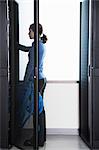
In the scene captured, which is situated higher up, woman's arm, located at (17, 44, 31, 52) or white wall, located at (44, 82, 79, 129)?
woman's arm, located at (17, 44, 31, 52)

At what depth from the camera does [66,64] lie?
422 centimetres

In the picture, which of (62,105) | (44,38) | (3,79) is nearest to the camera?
(3,79)

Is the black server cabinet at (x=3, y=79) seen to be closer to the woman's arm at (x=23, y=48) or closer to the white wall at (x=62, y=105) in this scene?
the woman's arm at (x=23, y=48)

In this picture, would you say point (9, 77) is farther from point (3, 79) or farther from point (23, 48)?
point (23, 48)

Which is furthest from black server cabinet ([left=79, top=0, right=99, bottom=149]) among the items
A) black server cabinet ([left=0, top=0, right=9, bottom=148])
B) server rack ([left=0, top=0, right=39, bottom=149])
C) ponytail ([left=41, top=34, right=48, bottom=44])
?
black server cabinet ([left=0, top=0, right=9, bottom=148])

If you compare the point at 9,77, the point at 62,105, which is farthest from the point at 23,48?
the point at 62,105

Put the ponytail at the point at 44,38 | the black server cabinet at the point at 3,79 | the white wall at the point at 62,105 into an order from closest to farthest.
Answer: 1. the black server cabinet at the point at 3,79
2. the ponytail at the point at 44,38
3. the white wall at the point at 62,105

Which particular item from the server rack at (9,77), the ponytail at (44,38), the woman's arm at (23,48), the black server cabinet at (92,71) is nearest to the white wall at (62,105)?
the black server cabinet at (92,71)

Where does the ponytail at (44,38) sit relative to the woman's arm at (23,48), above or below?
above

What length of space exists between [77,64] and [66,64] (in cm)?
16

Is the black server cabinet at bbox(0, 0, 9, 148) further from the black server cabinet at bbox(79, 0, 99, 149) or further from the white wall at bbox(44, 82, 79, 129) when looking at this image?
the black server cabinet at bbox(79, 0, 99, 149)

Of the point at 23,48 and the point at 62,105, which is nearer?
the point at 23,48

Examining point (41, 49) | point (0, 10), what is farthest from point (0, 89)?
point (0, 10)

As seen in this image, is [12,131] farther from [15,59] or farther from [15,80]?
[15,59]
